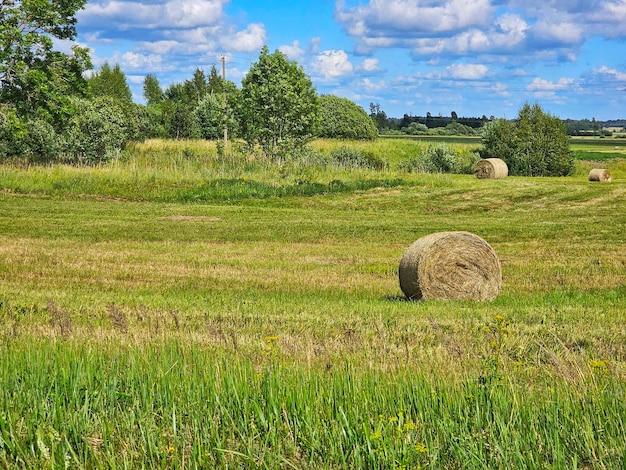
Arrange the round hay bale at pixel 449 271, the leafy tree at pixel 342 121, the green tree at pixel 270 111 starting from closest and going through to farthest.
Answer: the round hay bale at pixel 449 271 → the green tree at pixel 270 111 → the leafy tree at pixel 342 121

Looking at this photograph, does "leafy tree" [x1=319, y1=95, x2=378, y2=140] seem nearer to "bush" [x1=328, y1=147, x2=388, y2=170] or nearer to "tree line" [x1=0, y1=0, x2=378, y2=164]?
"tree line" [x1=0, y1=0, x2=378, y2=164]

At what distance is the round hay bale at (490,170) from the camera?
51.6 m

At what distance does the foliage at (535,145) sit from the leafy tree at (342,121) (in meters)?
27.1

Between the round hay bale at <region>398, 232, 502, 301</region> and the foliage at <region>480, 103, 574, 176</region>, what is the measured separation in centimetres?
4705

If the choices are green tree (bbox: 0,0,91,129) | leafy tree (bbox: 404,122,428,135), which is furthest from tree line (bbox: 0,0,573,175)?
leafy tree (bbox: 404,122,428,135)

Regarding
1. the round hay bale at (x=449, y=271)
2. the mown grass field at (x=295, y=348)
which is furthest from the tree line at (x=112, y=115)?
the round hay bale at (x=449, y=271)

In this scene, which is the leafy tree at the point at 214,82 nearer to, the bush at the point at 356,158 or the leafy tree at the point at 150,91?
the leafy tree at the point at 150,91

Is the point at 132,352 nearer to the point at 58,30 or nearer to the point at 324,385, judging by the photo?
the point at 324,385

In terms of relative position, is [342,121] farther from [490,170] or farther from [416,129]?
[416,129]

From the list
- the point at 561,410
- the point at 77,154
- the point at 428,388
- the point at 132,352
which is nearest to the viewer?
the point at 561,410

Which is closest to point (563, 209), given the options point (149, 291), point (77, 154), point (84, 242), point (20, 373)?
point (84, 242)

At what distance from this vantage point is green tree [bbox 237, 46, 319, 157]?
50688mm

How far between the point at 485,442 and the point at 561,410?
63 cm

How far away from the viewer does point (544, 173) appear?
61625 millimetres
